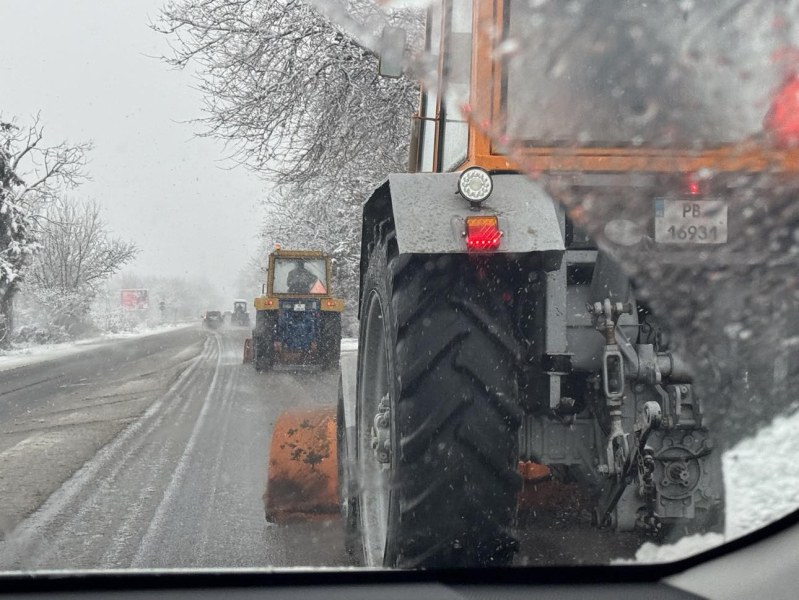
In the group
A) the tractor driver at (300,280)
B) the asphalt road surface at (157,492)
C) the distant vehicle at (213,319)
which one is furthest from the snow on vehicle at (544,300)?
the distant vehicle at (213,319)

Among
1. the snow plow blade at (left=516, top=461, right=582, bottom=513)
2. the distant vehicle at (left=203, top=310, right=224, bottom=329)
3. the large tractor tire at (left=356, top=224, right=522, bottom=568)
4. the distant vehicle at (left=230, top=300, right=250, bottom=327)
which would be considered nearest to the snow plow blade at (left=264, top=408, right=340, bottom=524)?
the snow plow blade at (left=516, top=461, right=582, bottom=513)

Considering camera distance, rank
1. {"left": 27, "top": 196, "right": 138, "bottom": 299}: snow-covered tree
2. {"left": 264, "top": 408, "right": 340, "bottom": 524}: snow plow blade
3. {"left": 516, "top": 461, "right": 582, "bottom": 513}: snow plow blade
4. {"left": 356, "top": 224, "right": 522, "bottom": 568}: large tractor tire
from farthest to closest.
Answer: {"left": 27, "top": 196, "right": 138, "bottom": 299}: snow-covered tree → {"left": 264, "top": 408, "right": 340, "bottom": 524}: snow plow blade → {"left": 516, "top": 461, "right": 582, "bottom": 513}: snow plow blade → {"left": 356, "top": 224, "right": 522, "bottom": 568}: large tractor tire

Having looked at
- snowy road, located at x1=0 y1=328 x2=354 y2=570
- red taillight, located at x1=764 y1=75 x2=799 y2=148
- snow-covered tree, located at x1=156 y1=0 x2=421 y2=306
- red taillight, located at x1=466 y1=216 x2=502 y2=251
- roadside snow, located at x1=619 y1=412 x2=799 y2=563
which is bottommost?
snowy road, located at x1=0 y1=328 x2=354 y2=570

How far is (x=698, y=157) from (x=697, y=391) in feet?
2.49

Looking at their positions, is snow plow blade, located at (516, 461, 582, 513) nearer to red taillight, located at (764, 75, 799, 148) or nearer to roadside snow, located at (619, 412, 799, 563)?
roadside snow, located at (619, 412, 799, 563)

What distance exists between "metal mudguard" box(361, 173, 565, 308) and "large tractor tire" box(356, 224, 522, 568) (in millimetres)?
64

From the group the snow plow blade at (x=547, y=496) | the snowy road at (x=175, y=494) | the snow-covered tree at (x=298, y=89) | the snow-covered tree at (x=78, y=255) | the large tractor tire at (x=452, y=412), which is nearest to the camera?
the large tractor tire at (x=452, y=412)

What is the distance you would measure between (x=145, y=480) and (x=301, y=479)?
6.15ft

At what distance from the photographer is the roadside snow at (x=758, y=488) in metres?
2.03

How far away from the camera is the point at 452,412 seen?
230 cm

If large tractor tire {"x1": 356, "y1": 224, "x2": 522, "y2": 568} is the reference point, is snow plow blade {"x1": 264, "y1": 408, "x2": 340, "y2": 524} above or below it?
below

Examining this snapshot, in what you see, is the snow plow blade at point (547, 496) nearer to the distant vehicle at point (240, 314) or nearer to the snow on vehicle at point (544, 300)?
the snow on vehicle at point (544, 300)

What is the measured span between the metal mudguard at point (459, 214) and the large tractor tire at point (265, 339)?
517 inches

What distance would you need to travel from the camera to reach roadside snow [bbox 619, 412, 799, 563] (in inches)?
80.0
